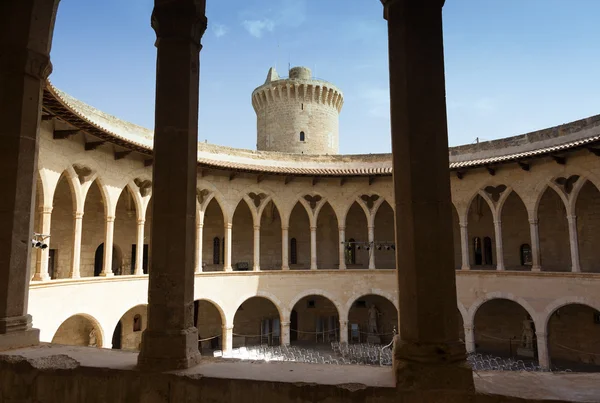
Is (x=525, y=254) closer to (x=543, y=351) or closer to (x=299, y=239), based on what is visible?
(x=543, y=351)

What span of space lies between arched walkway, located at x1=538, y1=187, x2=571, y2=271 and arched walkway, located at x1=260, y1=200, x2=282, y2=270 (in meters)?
13.4

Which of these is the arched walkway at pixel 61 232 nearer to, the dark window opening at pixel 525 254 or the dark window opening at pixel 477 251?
the dark window opening at pixel 477 251

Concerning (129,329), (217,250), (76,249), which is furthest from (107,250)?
(217,250)

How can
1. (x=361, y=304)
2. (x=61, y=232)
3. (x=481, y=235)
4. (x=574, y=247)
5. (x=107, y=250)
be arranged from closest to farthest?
(x=107, y=250) < (x=574, y=247) < (x=61, y=232) < (x=481, y=235) < (x=361, y=304)

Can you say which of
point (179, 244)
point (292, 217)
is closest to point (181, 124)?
point (179, 244)

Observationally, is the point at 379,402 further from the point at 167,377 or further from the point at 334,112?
the point at 334,112

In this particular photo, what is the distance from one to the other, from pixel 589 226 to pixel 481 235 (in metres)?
4.94

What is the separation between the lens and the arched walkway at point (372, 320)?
2330cm

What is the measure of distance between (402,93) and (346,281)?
18.2 meters

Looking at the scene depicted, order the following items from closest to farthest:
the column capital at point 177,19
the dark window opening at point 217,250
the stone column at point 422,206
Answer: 1. the stone column at point 422,206
2. the column capital at point 177,19
3. the dark window opening at point 217,250

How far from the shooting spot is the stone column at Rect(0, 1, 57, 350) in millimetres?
4723

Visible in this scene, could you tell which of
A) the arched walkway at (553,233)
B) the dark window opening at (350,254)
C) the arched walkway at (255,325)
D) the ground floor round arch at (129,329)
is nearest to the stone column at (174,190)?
the ground floor round arch at (129,329)

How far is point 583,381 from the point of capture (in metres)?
3.54

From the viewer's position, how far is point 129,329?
20.1 meters
